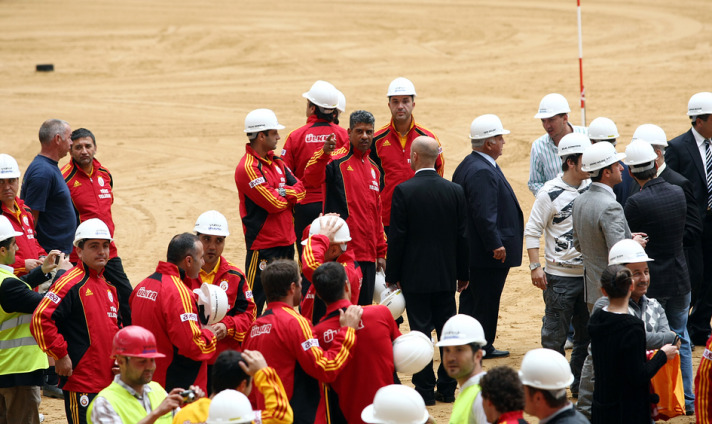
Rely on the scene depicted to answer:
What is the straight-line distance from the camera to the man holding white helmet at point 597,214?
8.17 metres

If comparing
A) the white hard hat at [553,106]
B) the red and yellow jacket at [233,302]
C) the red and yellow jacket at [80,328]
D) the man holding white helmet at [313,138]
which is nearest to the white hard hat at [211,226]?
the red and yellow jacket at [233,302]

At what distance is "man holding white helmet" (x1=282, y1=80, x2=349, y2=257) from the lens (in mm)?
10906

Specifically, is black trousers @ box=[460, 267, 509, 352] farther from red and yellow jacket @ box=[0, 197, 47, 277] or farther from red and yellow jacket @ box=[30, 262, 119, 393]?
red and yellow jacket @ box=[0, 197, 47, 277]

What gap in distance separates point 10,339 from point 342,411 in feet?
9.98

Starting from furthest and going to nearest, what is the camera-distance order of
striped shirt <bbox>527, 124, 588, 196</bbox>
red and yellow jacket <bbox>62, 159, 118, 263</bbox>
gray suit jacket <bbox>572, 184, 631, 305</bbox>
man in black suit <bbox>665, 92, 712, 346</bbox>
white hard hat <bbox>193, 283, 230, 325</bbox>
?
striped shirt <bbox>527, 124, 588, 196</bbox> → red and yellow jacket <bbox>62, 159, 118, 263</bbox> → man in black suit <bbox>665, 92, 712, 346</bbox> → gray suit jacket <bbox>572, 184, 631, 305</bbox> → white hard hat <bbox>193, 283, 230, 325</bbox>

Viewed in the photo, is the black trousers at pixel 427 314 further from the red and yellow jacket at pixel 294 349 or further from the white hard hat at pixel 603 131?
the white hard hat at pixel 603 131

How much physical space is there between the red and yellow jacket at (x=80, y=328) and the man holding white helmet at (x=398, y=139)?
4200 millimetres

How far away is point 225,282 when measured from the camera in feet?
26.6

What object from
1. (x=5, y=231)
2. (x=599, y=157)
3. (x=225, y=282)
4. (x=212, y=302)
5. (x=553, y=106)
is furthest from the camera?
(x=553, y=106)

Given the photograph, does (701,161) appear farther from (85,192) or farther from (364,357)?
(85,192)

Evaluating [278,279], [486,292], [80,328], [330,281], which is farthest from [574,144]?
[80,328]

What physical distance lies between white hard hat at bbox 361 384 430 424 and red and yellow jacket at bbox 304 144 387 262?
410 centimetres

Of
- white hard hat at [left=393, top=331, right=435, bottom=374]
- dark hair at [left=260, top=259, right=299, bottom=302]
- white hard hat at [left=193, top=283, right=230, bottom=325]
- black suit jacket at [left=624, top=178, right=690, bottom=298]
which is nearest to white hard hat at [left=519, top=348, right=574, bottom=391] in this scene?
white hard hat at [left=393, top=331, right=435, bottom=374]

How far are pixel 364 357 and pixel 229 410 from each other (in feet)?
5.78
